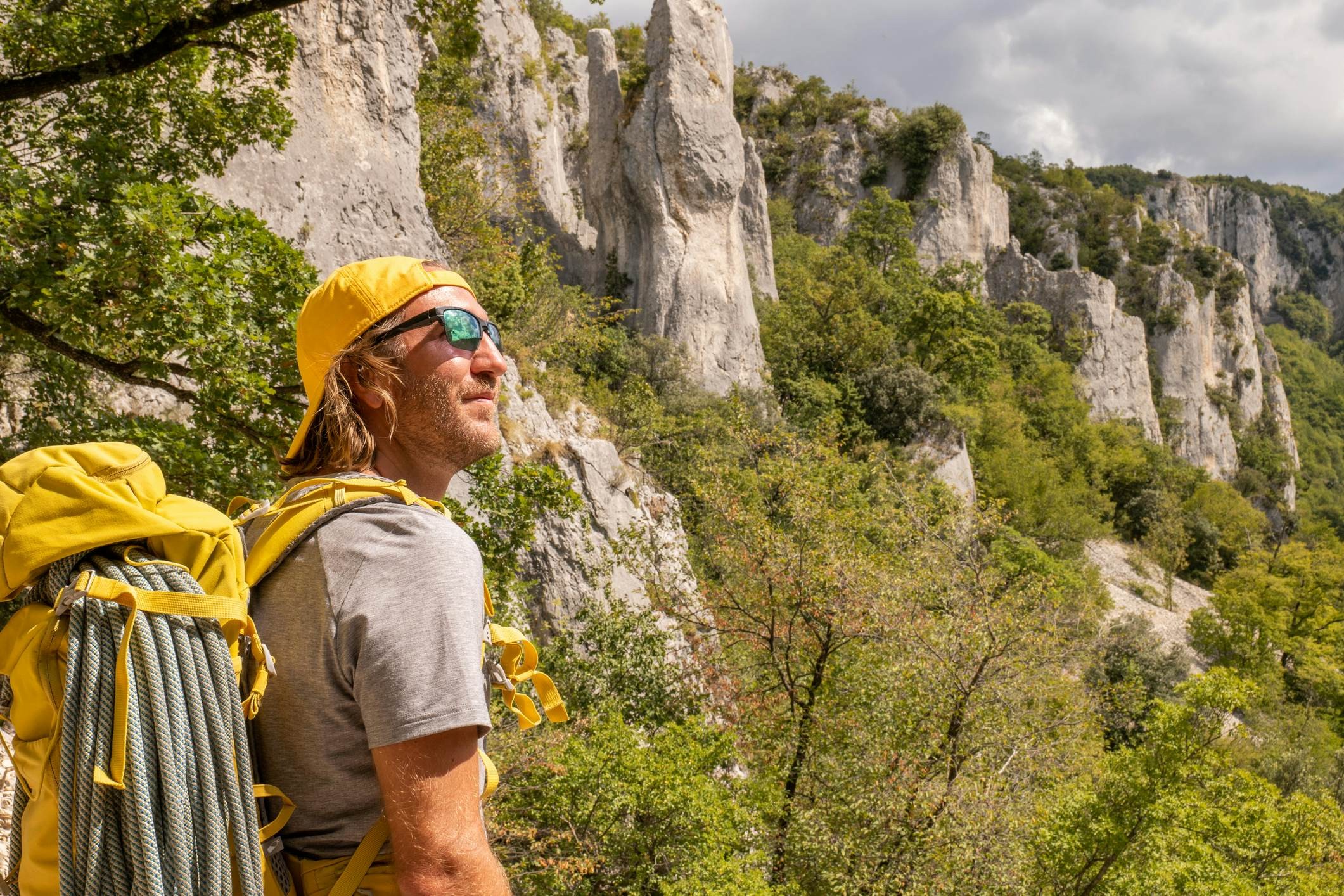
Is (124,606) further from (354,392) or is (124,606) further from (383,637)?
(354,392)

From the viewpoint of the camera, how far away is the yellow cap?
1.46 m

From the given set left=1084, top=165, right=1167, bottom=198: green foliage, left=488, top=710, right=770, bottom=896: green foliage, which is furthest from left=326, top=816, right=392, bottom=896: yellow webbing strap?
left=1084, top=165, right=1167, bottom=198: green foliage

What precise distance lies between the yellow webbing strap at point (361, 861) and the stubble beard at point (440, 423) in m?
0.62

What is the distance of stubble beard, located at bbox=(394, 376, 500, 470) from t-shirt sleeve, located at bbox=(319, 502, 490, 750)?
306mm

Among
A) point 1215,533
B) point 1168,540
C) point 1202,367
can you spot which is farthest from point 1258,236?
point 1168,540

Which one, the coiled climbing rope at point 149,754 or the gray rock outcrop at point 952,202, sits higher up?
the gray rock outcrop at point 952,202

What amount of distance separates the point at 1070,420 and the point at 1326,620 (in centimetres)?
1205

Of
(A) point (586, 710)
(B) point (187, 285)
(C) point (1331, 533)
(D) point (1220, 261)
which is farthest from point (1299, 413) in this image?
(B) point (187, 285)

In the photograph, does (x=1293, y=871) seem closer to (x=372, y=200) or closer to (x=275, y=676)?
(x=275, y=676)

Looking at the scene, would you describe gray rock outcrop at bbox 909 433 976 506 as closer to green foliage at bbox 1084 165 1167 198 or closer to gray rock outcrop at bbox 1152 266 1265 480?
gray rock outcrop at bbox 1152 266 1265 480

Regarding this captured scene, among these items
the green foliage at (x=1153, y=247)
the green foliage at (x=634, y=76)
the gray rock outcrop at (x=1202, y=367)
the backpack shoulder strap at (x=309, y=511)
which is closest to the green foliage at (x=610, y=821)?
the backpack shoulder strap at (x=309, y=511)

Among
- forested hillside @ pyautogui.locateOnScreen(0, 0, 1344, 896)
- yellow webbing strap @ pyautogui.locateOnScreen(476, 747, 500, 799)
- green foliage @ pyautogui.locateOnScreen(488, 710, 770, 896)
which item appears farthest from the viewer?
green foliage @ pyautogui.locateOnScreen(488, 710, 770, 896)

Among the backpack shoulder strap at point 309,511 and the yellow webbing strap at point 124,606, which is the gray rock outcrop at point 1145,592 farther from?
the yellow webbing strap at point 124,606

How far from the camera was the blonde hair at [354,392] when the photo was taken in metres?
1.44
